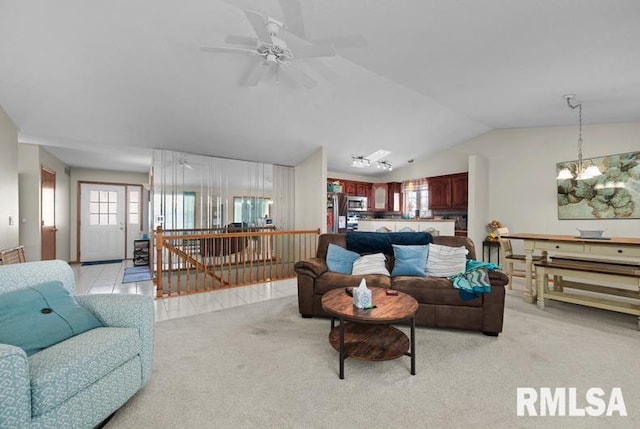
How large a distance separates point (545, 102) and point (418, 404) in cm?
434

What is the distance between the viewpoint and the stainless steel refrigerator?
6.79 meters

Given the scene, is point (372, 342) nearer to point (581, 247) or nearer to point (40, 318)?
point (40, 318)

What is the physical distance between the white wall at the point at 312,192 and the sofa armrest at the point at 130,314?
395cm

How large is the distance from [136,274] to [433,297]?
547 centimetres

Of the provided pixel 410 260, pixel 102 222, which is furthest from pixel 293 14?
pixel 102 222

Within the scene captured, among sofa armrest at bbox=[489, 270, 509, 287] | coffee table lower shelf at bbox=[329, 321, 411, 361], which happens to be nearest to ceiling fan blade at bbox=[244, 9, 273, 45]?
coffee table lower shelf at bbox=[329, 321, 411, 361]

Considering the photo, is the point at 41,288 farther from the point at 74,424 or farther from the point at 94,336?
the point at 74,424

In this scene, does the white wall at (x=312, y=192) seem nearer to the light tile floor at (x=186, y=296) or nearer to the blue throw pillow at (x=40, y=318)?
the light tile floor at (x=186, y=296)

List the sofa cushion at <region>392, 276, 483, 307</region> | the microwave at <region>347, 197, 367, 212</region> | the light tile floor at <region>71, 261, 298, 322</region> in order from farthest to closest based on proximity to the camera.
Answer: the microwave at <region>347, 197, 367, 212</region>
the light tile floor at <region>71, 261, 298, 322</region>
the sofa cushion at <region>392, 276, 483, 307</region>

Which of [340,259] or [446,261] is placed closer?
[446,261]

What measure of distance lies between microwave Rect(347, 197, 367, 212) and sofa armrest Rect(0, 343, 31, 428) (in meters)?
6.51

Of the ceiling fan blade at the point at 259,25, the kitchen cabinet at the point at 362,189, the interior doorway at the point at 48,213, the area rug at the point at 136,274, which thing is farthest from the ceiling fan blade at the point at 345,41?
the interior doorway at the point at 48,213

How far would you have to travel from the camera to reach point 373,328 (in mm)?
2527

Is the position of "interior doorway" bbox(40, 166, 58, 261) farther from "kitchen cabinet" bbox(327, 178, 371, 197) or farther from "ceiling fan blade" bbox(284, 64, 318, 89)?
"kitchen cabinet" bbox(327, 178, 371, 197)
